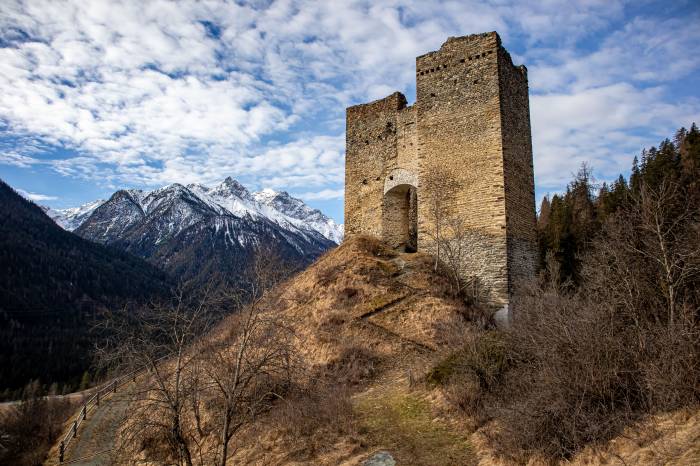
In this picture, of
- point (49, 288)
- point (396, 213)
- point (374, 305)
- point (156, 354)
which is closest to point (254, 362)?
point (156, 354)

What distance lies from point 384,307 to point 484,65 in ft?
33.5

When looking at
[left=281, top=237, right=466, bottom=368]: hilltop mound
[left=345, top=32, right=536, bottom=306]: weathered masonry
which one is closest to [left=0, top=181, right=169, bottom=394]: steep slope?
[left=281, top=237, right=466, bottom=368]: hilltop mound

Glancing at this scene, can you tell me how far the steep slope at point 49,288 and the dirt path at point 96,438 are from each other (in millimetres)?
46043

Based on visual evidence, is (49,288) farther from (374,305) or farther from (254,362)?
(254,362)

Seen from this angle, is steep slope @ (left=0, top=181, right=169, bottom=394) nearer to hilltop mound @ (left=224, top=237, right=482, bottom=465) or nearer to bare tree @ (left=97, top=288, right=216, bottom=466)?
hilltop mound @ (left=224, top=237, right=482, bottom=465)

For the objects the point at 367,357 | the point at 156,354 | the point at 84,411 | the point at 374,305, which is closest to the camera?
the point at 156,354

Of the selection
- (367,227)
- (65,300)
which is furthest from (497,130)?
(65,300)

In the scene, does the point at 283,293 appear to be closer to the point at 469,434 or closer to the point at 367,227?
the point at 367,227

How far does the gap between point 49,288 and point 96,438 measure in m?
124

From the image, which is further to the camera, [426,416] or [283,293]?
[283,293]

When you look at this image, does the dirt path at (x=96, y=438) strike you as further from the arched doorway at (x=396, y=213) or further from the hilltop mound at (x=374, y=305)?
the arched doorway at (x=396, y=213)

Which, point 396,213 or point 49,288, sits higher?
point 396,213

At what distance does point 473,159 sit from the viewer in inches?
703

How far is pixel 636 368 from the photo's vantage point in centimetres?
704
